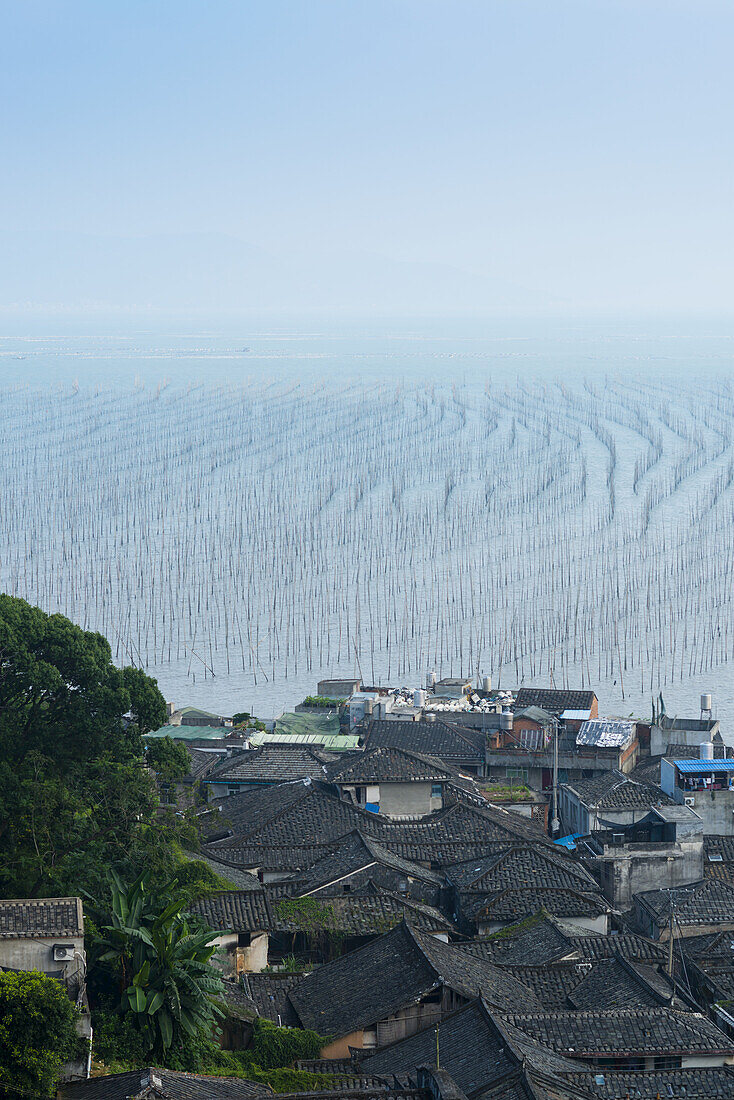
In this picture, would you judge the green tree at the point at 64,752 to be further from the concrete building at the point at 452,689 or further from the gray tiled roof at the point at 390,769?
the concrete building at the point at 452,689

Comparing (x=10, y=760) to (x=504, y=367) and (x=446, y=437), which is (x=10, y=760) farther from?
(x=504, y=367)

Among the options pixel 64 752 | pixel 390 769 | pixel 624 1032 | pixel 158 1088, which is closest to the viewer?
pixel 158 1088

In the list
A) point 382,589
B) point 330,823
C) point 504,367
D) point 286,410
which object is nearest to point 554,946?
point 330,823

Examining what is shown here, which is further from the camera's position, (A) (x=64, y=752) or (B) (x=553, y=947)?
(A) (x=64, y=752)

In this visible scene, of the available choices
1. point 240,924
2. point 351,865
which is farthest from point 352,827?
point 240,924

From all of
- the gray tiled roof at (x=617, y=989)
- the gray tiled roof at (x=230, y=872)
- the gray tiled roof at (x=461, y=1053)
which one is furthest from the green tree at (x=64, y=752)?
the gray tiled roof at (x=617, y=989)

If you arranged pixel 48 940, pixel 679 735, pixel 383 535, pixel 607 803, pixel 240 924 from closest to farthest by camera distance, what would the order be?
pixel 48 940 < pixel 240 924 < pixel 607 803 < pixel 679 735 < pixel 383 535

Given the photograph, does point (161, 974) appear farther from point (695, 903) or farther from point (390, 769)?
point (390, 769)
